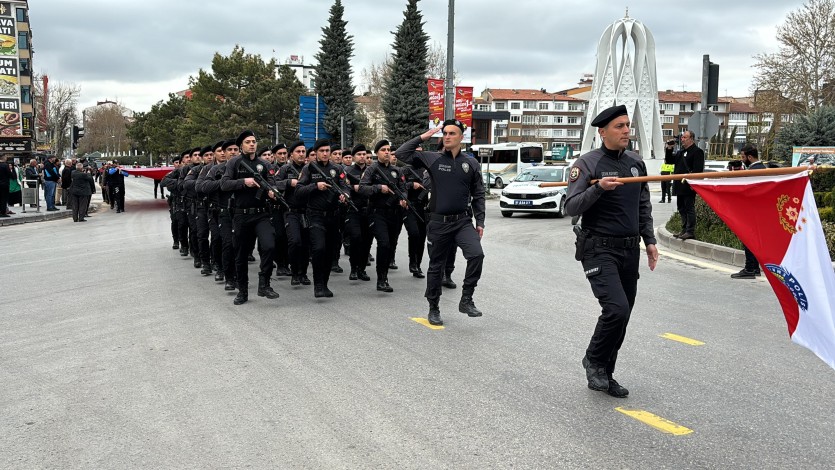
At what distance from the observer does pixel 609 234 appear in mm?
4949

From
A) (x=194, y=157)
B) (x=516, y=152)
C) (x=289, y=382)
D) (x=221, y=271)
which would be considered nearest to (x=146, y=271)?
(x=221, y=271)

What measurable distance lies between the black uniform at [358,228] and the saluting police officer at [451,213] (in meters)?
2.43

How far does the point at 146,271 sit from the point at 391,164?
442 cm

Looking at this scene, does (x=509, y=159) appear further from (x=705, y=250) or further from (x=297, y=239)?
(x=297, y=239)

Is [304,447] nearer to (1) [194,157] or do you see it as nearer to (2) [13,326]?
(2) [13,326]

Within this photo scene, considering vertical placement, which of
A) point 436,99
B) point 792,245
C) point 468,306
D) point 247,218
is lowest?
point 468,306

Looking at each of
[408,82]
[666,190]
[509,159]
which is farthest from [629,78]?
[666,190]

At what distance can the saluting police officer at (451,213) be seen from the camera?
728cm

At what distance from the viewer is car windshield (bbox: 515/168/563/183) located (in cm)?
2352

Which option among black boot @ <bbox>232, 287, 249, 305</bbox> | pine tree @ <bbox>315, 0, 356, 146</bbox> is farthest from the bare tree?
black boot @ <bbox>232, 287, 249, 305</bbox>

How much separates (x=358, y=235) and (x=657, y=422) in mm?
5995

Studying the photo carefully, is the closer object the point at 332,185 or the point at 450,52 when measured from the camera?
the point at 332,185

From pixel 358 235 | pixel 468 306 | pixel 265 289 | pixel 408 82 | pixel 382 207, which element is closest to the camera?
pixel 468 306

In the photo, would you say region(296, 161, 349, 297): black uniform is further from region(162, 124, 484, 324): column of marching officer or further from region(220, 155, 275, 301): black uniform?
region(220, 155, 275, 301): black uniform
